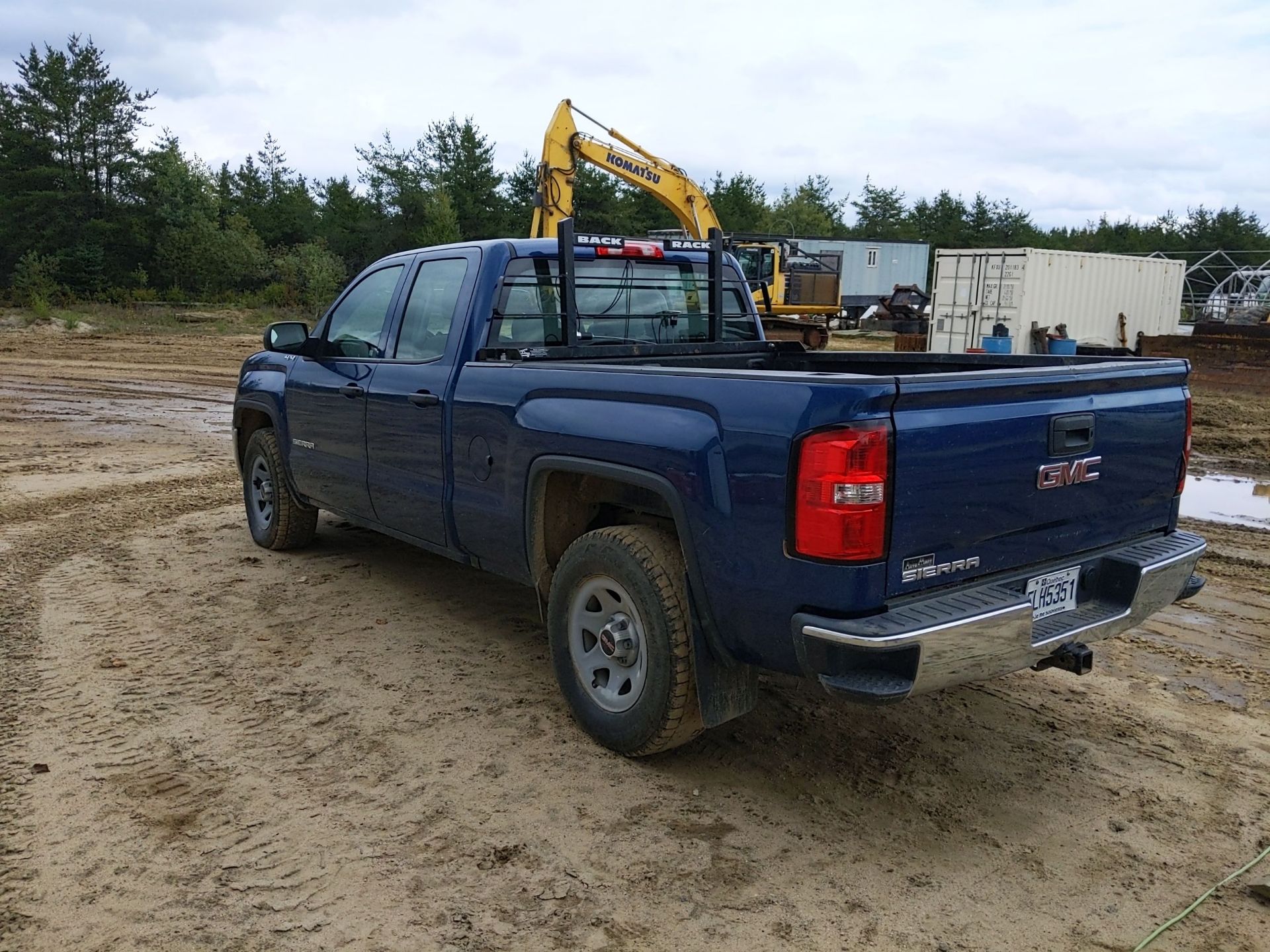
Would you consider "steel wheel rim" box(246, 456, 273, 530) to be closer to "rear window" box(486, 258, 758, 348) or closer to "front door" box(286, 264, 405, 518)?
"front door" box(286, 264, 405, 518)

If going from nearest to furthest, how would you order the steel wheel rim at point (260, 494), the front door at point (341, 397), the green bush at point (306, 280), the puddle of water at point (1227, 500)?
the front door at point (341, 397), the steel wheel rim at point (260, 494), the puddle of water at point (1227, 500), the green bush at point (306, 280)

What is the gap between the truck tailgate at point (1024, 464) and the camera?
3.14 m

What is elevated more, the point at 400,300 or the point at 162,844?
the point at 400,300

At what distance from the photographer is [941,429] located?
3.17m

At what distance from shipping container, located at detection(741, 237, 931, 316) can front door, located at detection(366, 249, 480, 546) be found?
39.2 meters

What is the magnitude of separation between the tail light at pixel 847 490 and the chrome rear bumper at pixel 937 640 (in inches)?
8.9

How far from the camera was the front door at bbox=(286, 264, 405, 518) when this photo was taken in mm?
5547

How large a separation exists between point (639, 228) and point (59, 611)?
46335 mm

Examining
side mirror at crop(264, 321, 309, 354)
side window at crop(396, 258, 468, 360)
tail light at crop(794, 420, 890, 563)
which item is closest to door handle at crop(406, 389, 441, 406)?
side window at crop(396, 258, 468, 360)

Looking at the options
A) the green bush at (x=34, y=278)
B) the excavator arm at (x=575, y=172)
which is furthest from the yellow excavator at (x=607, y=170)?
the green bush at (x=34, y=278)

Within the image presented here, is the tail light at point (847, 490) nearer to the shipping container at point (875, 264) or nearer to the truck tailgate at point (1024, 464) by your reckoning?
the truck tailgate at point (1024, 464)

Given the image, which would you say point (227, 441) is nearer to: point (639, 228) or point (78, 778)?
point (78, 778)

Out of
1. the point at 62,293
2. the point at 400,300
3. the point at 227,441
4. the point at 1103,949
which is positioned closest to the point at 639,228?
the point at 62,293

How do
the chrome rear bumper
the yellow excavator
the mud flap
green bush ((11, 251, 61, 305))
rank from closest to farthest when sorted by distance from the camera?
the chrome rear bumper < the mud flap < the yellow excavator < green bush ((11, 251, 61, 305))
